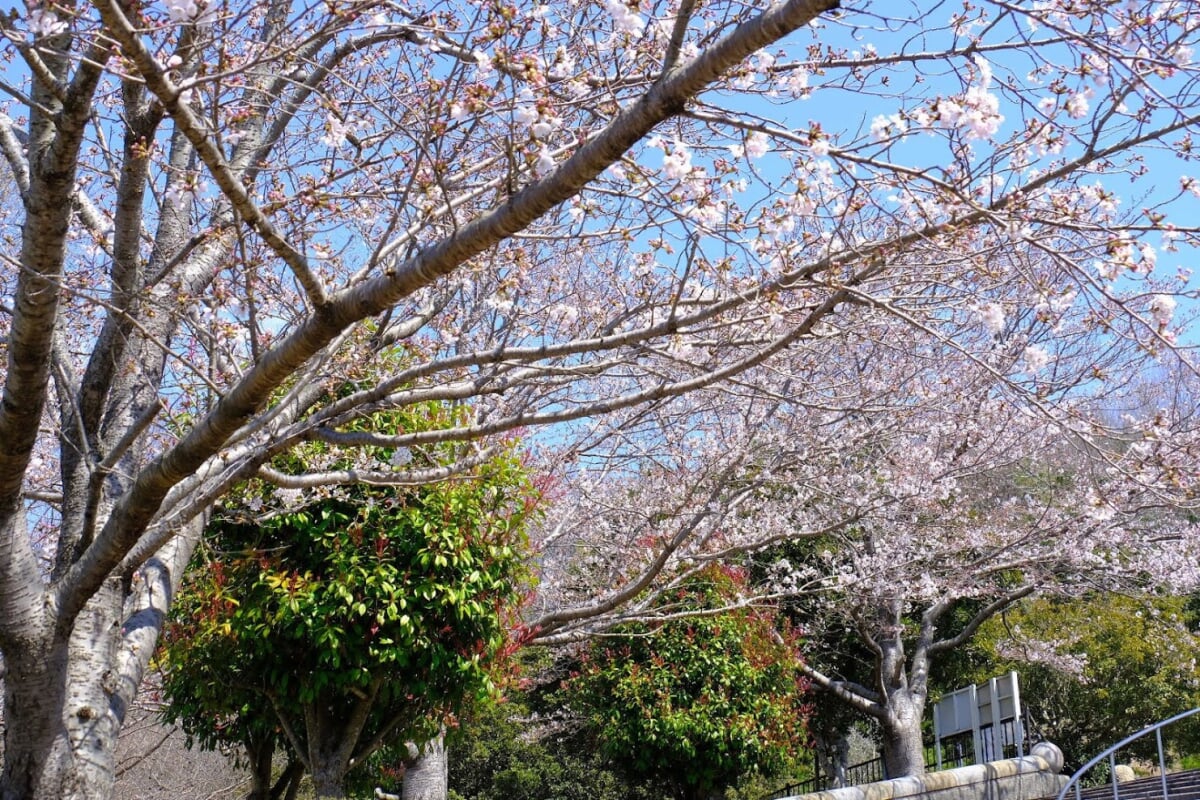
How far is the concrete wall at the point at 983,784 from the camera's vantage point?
902 cm

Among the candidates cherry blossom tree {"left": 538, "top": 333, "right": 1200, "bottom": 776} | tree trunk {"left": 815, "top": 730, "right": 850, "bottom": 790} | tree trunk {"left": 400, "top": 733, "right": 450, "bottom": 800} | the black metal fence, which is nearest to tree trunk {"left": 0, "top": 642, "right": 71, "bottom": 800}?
cherry blossom tree {"left": 538, "top": 333, "right": 1200, "bottom": 776}

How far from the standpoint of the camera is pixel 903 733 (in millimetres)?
12969

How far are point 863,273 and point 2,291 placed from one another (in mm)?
4901

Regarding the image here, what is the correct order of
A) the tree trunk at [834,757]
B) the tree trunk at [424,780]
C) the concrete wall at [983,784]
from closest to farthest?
the concrete wall at [983,784] → the tree trunk at [424,780] → the tree trunk at [834,757]

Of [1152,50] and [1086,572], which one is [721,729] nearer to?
[1086,572]

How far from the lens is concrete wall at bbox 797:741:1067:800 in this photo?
9.02 meters

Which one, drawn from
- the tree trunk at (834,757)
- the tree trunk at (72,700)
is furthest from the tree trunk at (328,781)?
the tree trunk at (834,757)

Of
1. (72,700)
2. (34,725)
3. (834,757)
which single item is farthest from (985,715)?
(34,725)

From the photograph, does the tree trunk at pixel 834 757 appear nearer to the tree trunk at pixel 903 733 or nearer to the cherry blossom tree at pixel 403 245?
the tree trunk at pixel 903 733

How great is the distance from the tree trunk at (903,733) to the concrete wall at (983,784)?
2113 millimetres

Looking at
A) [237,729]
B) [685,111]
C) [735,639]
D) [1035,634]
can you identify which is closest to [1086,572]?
[1035,634]

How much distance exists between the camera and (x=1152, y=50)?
2.96 m

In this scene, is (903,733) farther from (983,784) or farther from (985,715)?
(983,784)

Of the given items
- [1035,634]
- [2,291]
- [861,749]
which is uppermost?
[2,291]
